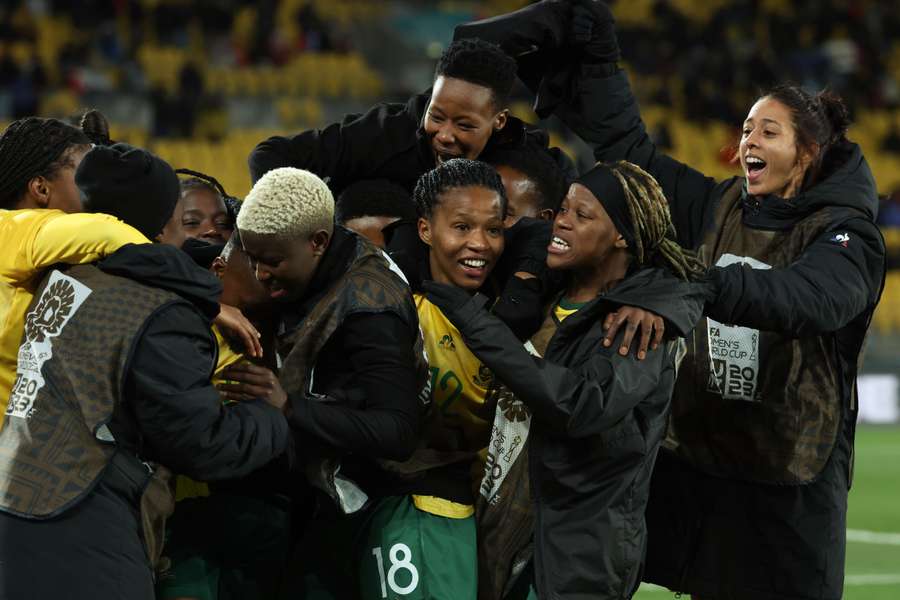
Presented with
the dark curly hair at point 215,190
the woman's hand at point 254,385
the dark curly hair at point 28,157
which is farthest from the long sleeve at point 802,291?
the dark curly hair at point 28,157

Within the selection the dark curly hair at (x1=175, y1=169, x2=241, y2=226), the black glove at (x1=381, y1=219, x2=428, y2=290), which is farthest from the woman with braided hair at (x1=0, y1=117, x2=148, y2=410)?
the black glove at (x1=381, y1=219, x2=428, y2=290)

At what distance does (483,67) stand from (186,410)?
1972mm

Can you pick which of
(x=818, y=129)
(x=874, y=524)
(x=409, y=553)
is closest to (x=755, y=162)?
(x=818, y=129)

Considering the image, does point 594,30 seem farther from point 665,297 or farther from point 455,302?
point 455,302

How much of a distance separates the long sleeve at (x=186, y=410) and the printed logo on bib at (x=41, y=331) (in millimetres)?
212

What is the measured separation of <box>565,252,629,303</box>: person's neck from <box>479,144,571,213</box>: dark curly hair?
87 cm

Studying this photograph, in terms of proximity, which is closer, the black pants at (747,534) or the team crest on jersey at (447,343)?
the team crest on jersey at (447,343)

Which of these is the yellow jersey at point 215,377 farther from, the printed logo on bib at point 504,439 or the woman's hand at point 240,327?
the printed logo on bib at point 504,439

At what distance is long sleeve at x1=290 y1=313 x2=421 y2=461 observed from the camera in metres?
3.66

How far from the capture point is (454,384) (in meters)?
4.13

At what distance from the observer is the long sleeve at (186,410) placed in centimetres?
332

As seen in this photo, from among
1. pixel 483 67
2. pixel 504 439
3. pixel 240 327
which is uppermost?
pixel 483 67

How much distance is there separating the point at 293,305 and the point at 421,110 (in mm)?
1326

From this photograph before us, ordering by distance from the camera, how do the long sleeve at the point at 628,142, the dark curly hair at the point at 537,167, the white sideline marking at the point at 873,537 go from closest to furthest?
the long sleeve at the point at 628,142
the dark curly hair at the point at 537,167
the white sideline marking at the point at 873,537
